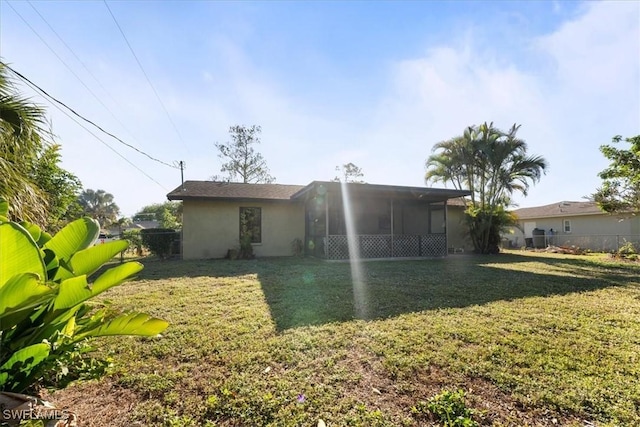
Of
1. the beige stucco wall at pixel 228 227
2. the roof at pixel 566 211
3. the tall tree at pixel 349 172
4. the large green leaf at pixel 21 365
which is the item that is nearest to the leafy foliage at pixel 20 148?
the large green leaf at pixel 21 365

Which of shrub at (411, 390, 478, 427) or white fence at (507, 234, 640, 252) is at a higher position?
white fence at (507, 234, 640, 252)

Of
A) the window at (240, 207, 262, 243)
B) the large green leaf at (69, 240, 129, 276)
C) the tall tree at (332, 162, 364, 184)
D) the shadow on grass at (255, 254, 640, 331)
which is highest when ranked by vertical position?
the tall tree at (332, 162, 364, 184)

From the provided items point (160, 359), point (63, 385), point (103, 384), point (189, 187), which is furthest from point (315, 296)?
point (189, 187)

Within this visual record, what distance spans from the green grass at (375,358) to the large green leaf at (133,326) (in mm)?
918

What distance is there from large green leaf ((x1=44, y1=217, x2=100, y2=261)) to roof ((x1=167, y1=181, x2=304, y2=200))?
10852 millimetres

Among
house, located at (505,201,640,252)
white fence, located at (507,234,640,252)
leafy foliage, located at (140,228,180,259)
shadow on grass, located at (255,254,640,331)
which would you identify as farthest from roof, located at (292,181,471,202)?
white fence, located at (507,234,640,252)

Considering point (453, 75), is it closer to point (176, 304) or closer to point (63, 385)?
point (176, 304)

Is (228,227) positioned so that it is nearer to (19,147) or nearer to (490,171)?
(19,147)

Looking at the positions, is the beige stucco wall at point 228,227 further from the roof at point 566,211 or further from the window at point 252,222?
the roof at point 566,211

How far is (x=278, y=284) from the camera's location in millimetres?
6711

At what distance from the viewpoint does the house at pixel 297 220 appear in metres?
11.6

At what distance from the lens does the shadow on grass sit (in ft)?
15.4

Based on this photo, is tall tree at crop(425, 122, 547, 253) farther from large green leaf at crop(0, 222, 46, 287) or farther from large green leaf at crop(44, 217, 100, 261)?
large green leaf at crop(0, 222, 46, 287)

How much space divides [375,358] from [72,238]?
2.80 metres
